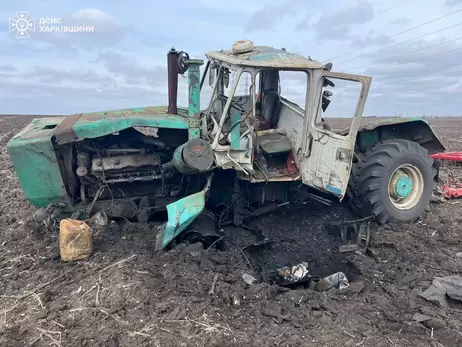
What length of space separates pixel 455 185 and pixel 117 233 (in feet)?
19.5

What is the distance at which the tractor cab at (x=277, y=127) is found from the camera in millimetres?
5309

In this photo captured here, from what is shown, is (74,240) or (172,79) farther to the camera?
(172,79)

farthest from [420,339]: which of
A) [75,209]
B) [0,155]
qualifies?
[0,155]

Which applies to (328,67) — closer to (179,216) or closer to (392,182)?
(392,182)

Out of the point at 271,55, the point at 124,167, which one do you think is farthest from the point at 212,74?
the point at 124,167

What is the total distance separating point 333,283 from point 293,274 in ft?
1.89

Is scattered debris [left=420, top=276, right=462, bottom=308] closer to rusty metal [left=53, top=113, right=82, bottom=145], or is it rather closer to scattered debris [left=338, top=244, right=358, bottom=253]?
scattered debris [left=338, top=244, right=358, bottom=253]

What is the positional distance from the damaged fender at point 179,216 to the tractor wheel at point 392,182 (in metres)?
2.25

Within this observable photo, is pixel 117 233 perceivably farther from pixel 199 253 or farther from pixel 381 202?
pixel 381 202

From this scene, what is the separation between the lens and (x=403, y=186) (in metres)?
6.15

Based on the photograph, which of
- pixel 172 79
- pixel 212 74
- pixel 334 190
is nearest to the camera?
pixel 334 190

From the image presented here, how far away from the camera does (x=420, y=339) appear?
350 centimetres

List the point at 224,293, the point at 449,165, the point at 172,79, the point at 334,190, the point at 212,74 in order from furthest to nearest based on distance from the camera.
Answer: the point at 449,165 → the point at 212,74 → the point at 172,79 → the point at 334,190 → the point at 224,293

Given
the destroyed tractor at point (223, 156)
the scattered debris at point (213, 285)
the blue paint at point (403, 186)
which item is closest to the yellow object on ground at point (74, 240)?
the destroyed tractor at point (223, 156)
